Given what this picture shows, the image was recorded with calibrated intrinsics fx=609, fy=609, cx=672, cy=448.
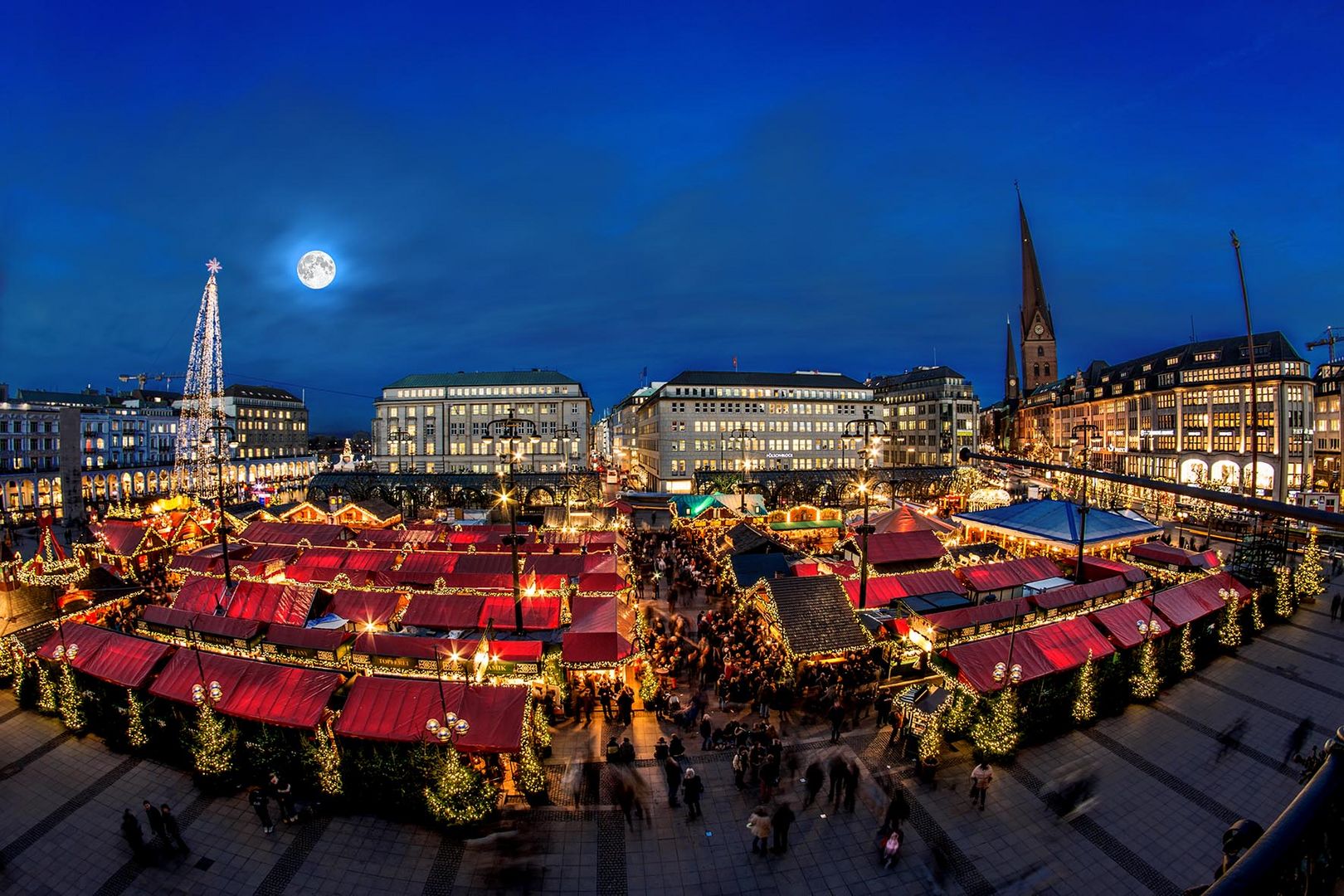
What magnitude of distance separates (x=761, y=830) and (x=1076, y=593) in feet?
42.7

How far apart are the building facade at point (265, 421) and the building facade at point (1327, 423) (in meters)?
144

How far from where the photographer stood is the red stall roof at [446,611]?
61.3ft

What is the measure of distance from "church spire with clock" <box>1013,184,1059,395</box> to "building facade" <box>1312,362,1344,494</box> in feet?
183

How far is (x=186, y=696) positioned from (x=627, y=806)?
32.2 ft

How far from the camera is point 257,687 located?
42.3 ft

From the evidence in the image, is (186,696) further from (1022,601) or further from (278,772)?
(1022,601)

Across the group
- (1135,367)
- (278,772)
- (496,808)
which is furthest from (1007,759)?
(1135,367)

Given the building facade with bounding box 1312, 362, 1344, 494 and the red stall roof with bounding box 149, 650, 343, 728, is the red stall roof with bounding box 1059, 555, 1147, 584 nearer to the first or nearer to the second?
the red stall roof with bounding box 149, 650, 343, 728

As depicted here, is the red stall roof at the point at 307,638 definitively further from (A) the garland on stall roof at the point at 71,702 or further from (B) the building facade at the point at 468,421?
(B) the building facade at the point at 468,421

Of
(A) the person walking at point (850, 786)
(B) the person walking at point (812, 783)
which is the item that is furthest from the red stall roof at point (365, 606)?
(A) the person walking at point (850, 786)

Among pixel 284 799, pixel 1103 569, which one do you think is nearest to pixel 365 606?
pixel 284 799

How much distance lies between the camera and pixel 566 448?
8712 centimetres

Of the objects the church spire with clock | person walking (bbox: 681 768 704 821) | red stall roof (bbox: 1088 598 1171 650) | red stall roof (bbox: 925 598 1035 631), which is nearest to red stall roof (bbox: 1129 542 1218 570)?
red stall roof (bbox: 1088 598 1171 650)

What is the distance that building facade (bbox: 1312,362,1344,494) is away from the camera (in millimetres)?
60469
